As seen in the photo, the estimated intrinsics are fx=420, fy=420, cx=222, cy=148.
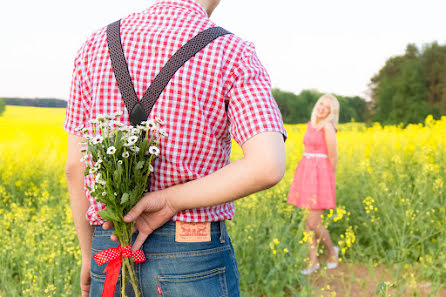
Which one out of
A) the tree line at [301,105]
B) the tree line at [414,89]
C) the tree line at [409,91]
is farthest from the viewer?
the tree line at [414,89]

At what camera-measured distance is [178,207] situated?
105cm

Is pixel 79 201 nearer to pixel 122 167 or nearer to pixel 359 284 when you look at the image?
pixel 122 167

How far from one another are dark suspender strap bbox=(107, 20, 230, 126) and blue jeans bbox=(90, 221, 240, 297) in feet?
1.00

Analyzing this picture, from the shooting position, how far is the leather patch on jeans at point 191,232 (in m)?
1.08

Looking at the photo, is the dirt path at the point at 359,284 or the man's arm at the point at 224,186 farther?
the dirt path at the point at 359,284

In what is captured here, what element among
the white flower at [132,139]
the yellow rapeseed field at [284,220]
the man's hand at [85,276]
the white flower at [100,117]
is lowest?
the yellow rapeseed field at [284,220]

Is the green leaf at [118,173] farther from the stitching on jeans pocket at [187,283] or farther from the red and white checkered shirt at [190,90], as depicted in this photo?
the stitching on jeans pocket at [187,283]

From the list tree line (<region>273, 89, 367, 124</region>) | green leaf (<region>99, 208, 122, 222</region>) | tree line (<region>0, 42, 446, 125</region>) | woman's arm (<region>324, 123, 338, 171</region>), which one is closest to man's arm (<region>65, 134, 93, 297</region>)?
green leaf (<region>99, 208, 122, 222</region>)

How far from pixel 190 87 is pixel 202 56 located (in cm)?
8

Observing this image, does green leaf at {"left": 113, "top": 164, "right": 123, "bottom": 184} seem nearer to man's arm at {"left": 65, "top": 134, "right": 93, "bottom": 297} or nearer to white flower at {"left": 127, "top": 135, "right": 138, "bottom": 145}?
white flower at {"left": 127, "top": 135, "right": 138, "bottom": 145}

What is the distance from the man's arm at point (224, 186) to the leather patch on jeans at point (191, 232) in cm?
5

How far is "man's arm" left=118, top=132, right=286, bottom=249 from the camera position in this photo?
979 mm

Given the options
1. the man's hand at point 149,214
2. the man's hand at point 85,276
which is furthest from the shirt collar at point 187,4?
the man's hand at point 85,276

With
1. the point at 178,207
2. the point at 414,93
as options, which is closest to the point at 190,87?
the point at 178,207
